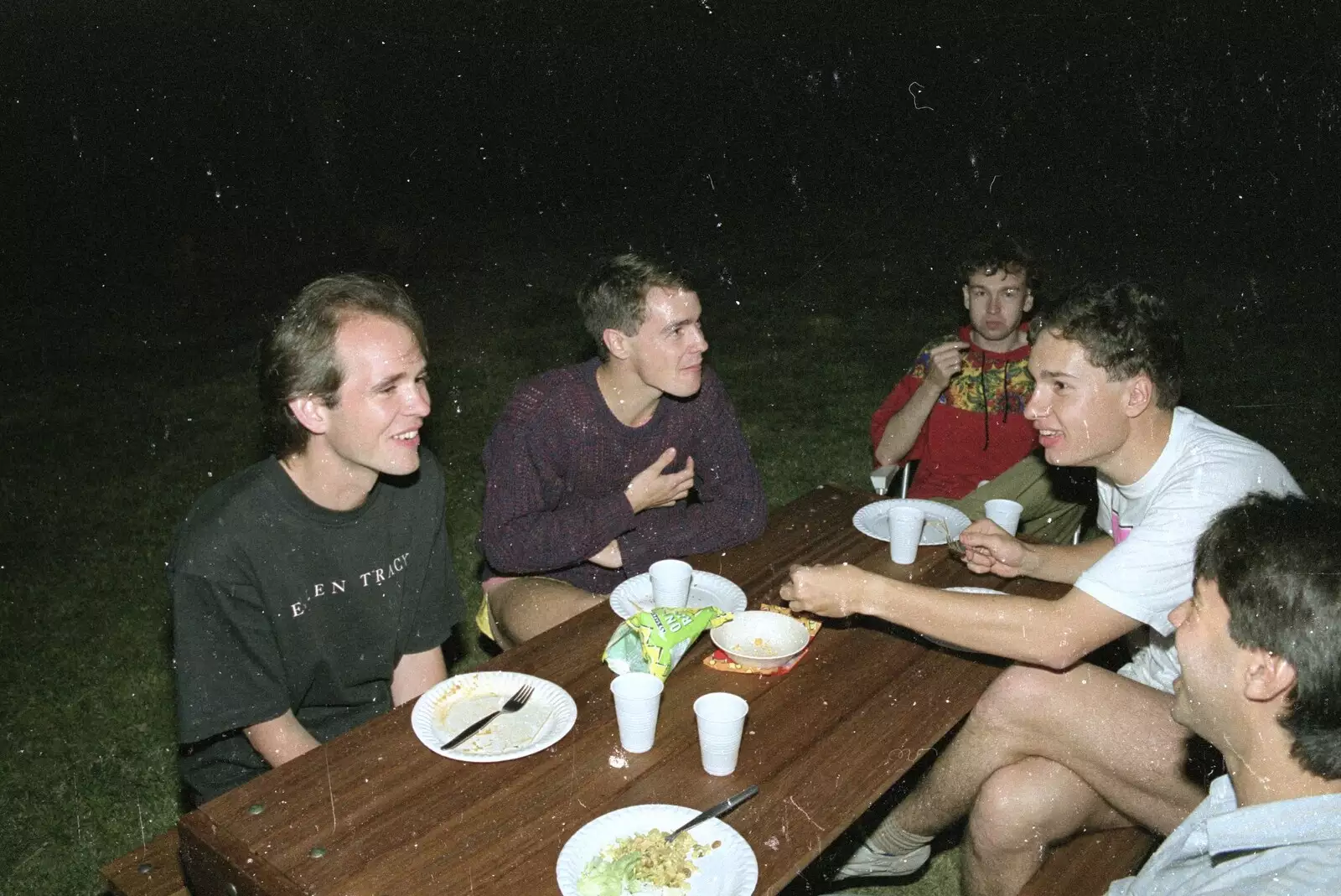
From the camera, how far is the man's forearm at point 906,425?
4.81 m

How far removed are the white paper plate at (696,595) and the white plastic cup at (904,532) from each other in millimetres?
516

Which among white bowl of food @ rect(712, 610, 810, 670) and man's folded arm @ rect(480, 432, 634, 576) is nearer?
white bowl of food @ rect(712, 610, 810, 670)

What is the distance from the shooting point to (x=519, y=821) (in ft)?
7.13

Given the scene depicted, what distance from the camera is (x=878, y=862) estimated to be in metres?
3.36

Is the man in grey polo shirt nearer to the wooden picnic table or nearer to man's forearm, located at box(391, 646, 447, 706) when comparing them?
the wooden picnic table

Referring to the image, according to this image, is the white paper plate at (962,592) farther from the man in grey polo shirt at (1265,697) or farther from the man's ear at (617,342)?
the man's ear at (617,342)

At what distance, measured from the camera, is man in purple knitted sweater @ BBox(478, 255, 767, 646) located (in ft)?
11.8

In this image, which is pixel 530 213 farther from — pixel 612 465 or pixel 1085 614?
pixel 1085 614

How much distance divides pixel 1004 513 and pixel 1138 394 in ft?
1.82

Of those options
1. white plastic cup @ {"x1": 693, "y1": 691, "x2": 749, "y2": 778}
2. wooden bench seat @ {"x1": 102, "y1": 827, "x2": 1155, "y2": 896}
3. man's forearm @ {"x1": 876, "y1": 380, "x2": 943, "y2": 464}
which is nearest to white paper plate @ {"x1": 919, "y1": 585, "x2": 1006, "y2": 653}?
wooden bench seat @ {"x1": 102, "y1": 827, "x2": 1155, "y2": 896}

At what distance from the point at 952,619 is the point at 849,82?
21131mm

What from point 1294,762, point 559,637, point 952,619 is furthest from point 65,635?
point 1294,762

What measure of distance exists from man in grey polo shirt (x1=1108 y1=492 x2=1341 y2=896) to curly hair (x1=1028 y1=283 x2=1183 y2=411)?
96 centimetres

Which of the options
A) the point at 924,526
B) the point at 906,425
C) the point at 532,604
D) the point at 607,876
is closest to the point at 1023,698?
the point at 924,526
